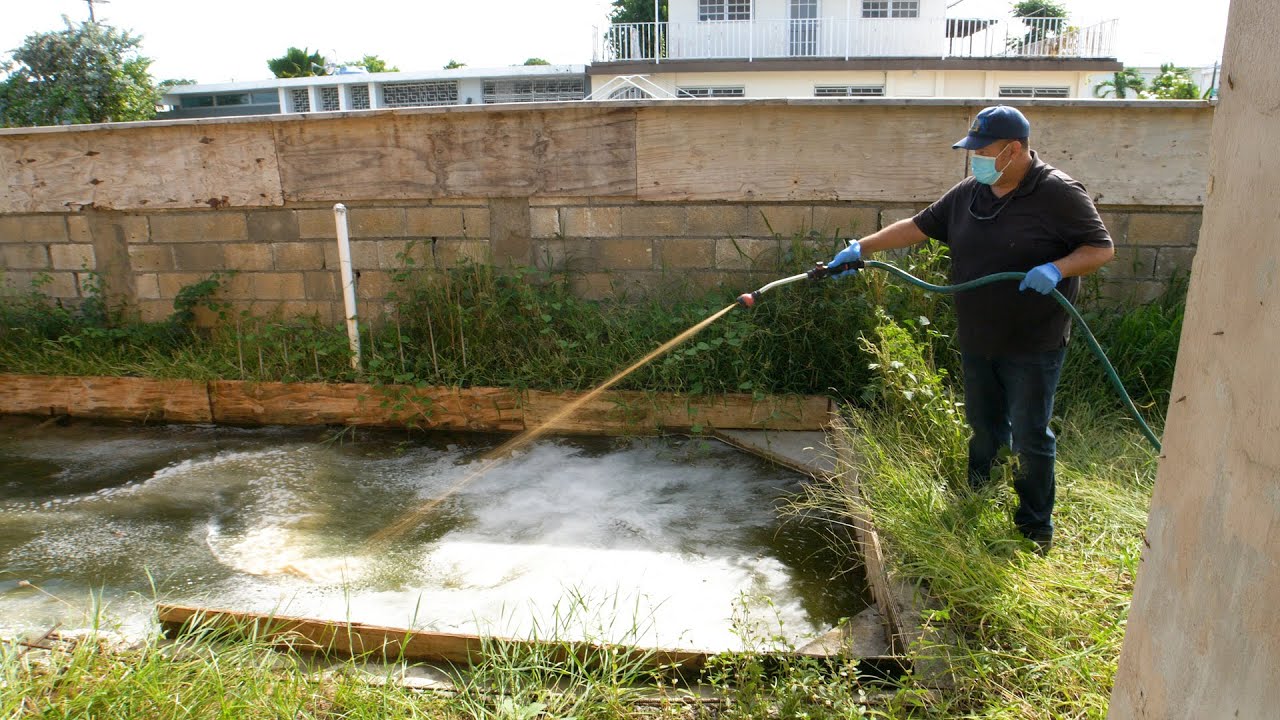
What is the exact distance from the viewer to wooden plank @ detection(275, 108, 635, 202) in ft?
18.6

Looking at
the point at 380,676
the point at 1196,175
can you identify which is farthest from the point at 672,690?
the point at 1196,175

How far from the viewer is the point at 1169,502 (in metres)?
1.42

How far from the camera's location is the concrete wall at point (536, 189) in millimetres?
5398

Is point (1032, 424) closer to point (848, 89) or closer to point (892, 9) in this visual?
point (848, 89)

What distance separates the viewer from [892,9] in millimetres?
23125

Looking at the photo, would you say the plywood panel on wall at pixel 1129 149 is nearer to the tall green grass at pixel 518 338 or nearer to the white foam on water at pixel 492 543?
the tall green grass at pixel 518 338

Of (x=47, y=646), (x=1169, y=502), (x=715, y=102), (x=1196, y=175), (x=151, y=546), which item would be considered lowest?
(x=151, y=546)

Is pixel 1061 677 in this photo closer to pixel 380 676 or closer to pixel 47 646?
pixel 380 676

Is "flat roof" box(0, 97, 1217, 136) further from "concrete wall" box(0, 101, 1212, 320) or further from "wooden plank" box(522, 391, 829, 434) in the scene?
"wooden plank" box(522, 391, 829, 434)

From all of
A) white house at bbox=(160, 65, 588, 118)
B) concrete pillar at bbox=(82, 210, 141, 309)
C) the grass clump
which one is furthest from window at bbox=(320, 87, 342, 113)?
the grass clump

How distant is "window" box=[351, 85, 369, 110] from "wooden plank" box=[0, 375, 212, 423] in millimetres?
26039

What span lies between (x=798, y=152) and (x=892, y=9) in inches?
820

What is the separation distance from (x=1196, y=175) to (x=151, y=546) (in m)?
6.87

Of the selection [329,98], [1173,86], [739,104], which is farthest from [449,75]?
[739,104]
